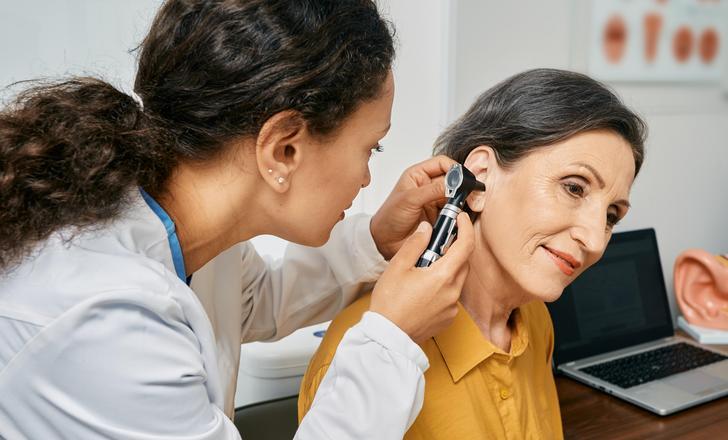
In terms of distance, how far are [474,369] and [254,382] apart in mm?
559

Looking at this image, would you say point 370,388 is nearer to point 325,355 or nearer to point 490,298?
point 325,355

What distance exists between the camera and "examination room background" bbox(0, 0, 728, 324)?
1.25m

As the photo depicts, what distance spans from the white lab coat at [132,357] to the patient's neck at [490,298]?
0.99ft

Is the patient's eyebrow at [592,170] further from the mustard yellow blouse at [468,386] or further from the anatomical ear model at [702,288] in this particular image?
the anatomical ear model at [702,288]

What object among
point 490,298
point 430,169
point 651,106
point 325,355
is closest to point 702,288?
point 651,106

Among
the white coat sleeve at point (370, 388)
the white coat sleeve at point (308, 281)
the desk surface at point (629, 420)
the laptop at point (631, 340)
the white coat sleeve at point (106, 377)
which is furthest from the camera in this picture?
the laptop at point (631, 340)

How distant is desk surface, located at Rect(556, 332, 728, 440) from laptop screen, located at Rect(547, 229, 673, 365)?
0.55 ft

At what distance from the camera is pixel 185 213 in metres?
0.88

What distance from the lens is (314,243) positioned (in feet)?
3.13

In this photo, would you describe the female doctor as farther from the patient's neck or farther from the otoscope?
the patient's neck

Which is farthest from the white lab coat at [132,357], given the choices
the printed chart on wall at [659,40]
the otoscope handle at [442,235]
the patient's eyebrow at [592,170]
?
the printed chart on wall at [659,40]

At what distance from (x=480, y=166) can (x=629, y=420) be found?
0.68 metres

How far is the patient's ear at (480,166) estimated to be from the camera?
1081 mm

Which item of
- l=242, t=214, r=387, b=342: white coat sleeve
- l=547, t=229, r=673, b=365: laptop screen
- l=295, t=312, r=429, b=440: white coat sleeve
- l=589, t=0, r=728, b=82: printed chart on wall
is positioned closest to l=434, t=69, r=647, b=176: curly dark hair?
l=242, t=214, r=387, b=342: white coat sleeve
